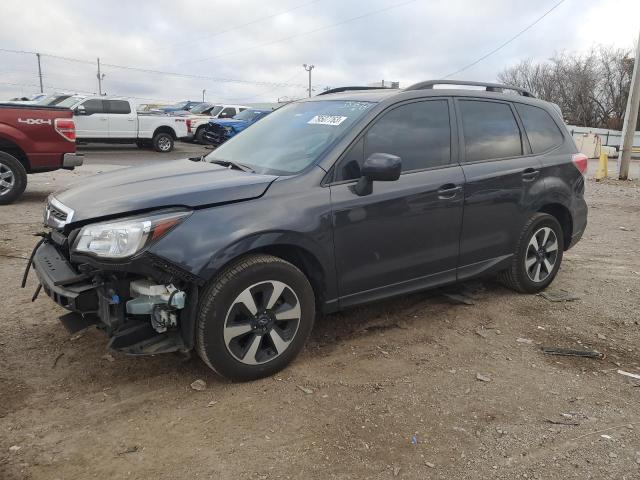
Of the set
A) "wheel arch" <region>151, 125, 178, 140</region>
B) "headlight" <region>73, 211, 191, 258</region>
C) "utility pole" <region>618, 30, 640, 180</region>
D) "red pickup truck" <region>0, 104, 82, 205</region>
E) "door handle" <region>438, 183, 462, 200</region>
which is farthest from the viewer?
"wheel arch" <region>151, 125, 178, 140</region>

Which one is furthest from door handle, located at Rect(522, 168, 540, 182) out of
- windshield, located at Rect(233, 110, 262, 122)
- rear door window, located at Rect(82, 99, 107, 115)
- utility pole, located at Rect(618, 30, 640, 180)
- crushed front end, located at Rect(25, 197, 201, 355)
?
windshield, located at Rect(233, 110, 262, 122)

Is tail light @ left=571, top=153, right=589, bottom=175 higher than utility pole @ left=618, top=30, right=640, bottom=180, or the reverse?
utility pole @ left=618, top=30, right=640, bottom=180

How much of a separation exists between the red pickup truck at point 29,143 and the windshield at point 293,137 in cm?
504

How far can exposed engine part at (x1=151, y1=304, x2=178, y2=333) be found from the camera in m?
2.95

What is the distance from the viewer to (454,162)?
414 centimetres

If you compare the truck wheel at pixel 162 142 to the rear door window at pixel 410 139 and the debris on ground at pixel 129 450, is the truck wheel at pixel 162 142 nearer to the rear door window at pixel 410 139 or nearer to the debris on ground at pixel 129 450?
the rear door window at pixel 410 139

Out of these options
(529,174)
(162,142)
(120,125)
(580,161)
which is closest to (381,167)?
(529,174)

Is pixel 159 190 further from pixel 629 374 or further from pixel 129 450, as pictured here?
pixel 629 374

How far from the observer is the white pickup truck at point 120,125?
61.0ft

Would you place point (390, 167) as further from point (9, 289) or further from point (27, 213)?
point (27, 213)

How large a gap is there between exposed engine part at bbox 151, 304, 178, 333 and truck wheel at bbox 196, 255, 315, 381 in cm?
14

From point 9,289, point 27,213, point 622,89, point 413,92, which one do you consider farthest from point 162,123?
point 622,89

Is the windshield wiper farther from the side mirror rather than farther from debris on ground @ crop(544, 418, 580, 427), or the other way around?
debris on ground @ crop(544, 418, 580, 427)

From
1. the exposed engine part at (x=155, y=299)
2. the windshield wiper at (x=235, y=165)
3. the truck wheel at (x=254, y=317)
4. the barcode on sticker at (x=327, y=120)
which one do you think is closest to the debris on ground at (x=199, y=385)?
the truck wheel at (x=254, y=317)
